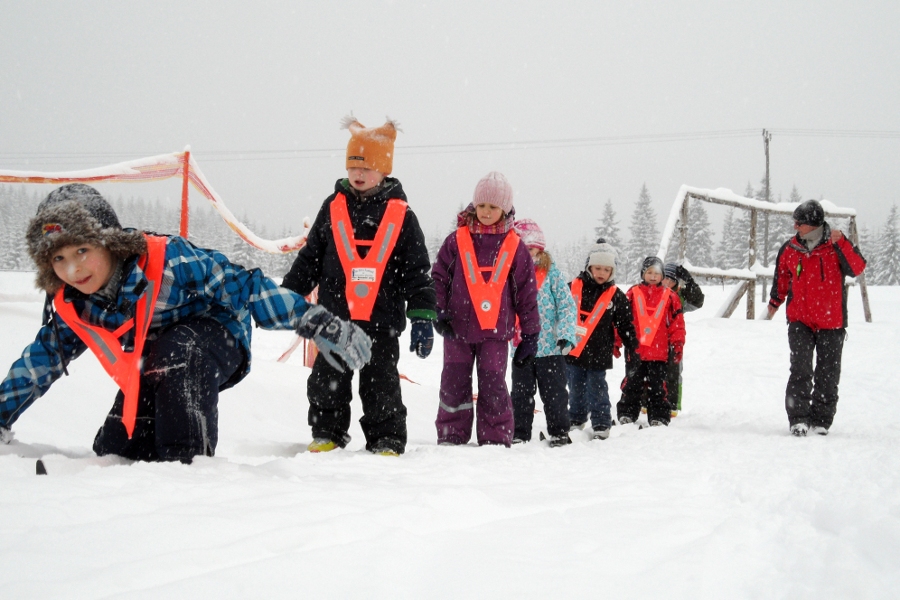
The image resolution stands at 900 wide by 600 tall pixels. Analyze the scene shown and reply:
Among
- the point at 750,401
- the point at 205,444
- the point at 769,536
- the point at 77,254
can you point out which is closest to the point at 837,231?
the point at 750,401

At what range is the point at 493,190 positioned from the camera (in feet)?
12.9

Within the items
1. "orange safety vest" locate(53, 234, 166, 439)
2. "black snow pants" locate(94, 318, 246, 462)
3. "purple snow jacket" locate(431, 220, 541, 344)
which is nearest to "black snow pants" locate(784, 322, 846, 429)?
"purple snow jacket" locate(431, 220, 541, 344)

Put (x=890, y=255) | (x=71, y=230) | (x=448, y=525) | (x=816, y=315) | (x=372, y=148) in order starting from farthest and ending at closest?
(x=890, y=255) → (x=816, y=315) → (x=372, y=148) → (x=71, y=230) → (x=448, y=525)

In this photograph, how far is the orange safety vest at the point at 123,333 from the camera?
2.25 metres

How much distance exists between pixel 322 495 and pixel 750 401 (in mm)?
6781

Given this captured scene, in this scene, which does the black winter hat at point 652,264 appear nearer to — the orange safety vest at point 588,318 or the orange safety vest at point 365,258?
the orange safety vest at point 588,318

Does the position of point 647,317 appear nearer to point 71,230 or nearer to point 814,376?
point 814,376

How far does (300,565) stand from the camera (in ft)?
4.07

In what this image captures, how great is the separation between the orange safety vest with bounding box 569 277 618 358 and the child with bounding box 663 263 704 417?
3.33 ft

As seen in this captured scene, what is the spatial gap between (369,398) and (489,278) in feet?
3.67

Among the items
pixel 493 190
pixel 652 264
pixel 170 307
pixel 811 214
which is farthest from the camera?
pixel 652 264

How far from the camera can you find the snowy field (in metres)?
1.21

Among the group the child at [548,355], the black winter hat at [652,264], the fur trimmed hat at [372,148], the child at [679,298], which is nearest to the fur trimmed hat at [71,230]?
the fur trimmed hat at [372,148]

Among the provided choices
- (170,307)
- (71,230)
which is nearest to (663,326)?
(170,307)
